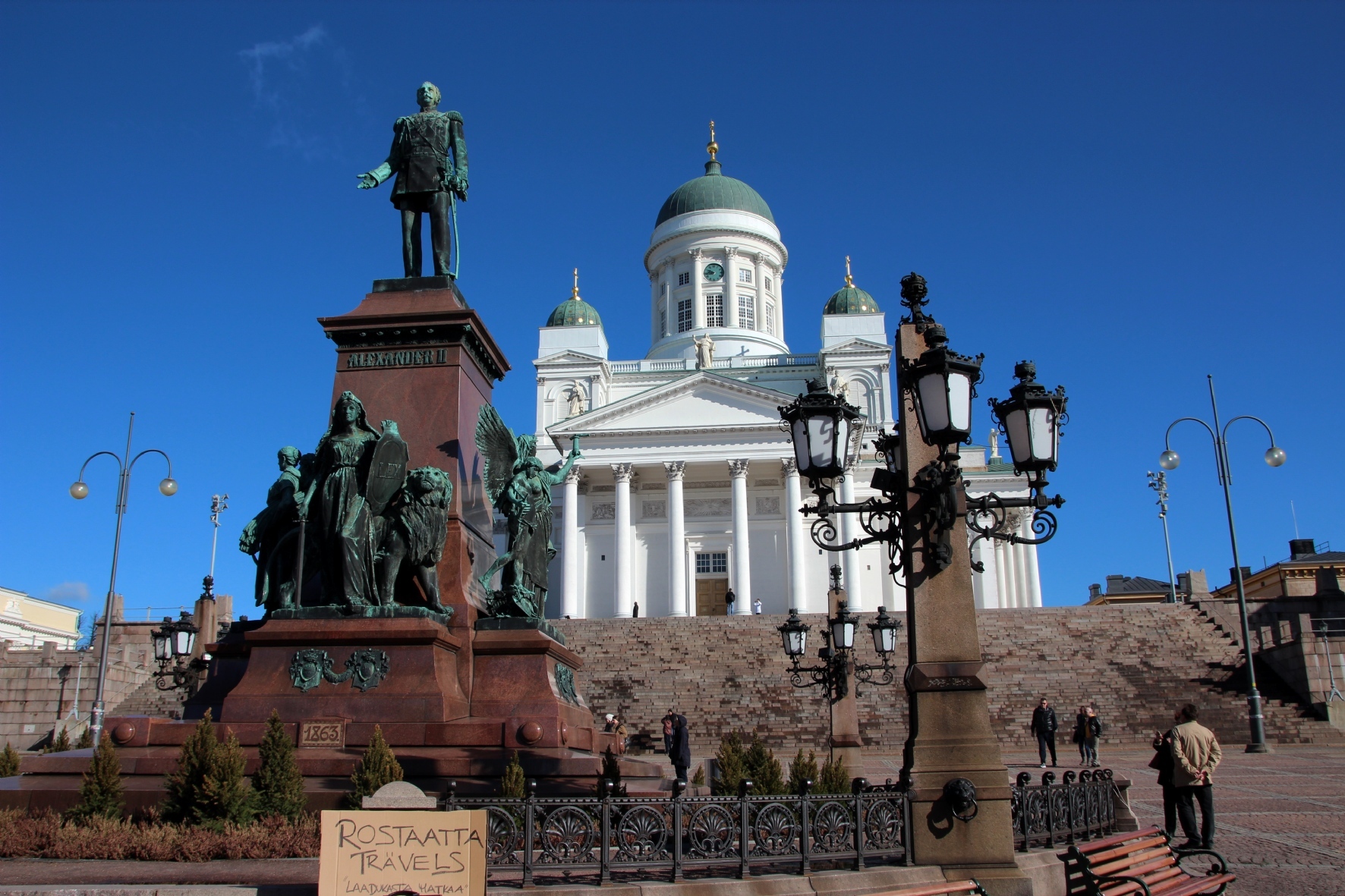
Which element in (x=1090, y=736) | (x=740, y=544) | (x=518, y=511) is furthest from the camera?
(x=740, y=544)

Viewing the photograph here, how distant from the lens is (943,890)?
567 cm

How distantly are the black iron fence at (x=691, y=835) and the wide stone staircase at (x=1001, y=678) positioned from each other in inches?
771

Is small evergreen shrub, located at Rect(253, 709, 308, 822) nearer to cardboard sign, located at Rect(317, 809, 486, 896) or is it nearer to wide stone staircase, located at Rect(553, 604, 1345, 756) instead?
cardboard sign, located at Rect(317, 809, 486, 896)

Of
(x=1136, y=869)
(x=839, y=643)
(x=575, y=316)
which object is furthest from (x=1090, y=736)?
(x=575, y=316)

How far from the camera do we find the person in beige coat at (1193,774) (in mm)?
9844

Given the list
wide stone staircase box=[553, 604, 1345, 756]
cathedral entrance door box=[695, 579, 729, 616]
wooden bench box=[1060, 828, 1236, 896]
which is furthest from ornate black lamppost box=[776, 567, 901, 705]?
cathedral entrance door box=[695, 579, 729, 616]

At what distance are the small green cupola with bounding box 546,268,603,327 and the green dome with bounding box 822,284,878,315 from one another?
14.8m

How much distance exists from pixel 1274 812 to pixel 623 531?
4006cm

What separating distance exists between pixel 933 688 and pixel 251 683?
5682 millimetres

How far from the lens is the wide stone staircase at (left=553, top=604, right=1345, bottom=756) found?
89.3ft

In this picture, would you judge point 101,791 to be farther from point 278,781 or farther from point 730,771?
point 730,771

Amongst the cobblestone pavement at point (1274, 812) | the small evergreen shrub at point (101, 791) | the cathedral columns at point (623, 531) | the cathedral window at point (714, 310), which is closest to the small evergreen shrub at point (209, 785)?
the small evergreen shrub at point (101, 791)

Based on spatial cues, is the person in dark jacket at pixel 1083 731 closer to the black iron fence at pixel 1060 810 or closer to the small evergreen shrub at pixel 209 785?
the black iron fence at pixel 1060 810

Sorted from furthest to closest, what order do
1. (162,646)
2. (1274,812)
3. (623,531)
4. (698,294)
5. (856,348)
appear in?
(698,294) → (856,348) → (623,531) → (162,646) → (1274,812)
